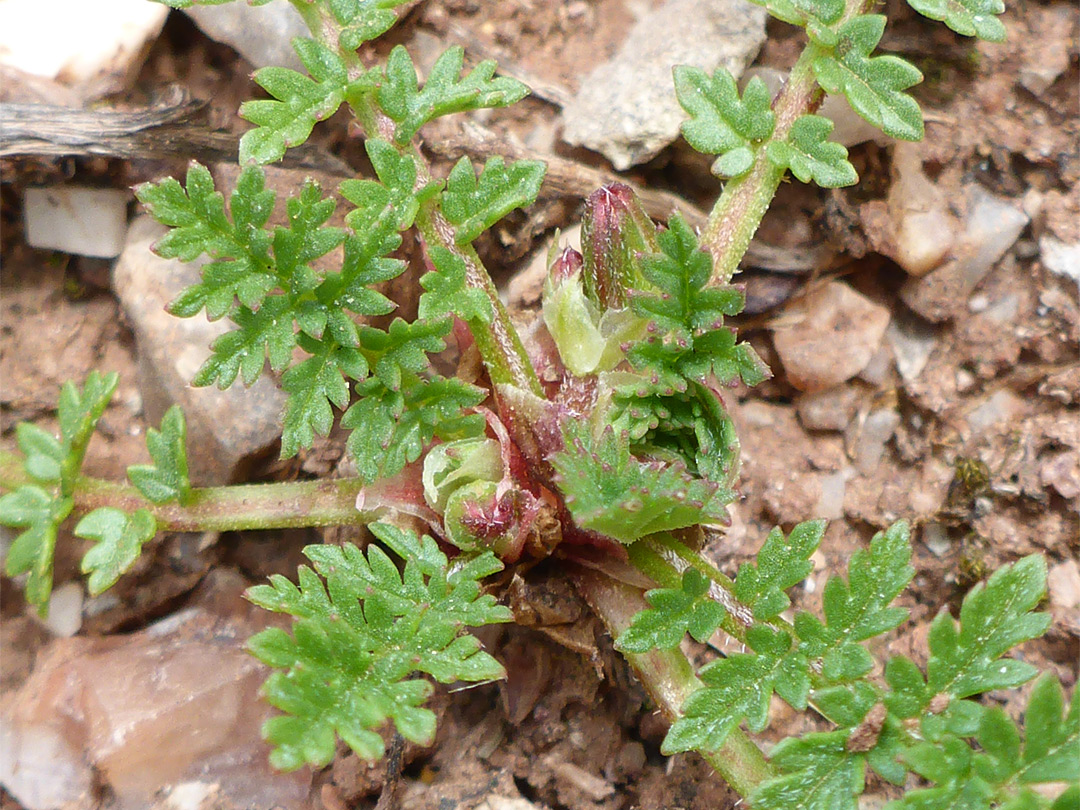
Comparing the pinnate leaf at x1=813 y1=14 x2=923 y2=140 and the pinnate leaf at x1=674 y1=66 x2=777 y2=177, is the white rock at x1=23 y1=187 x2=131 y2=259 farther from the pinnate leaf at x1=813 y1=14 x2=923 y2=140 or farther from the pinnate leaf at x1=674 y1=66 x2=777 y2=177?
the pinnate leaf at x1=813 y1=14 x2=923 y2=140

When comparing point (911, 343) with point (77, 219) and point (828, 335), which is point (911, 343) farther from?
point (77, 219)

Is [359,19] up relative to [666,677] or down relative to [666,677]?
up

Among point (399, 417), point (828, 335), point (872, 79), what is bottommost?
point (828, 335)

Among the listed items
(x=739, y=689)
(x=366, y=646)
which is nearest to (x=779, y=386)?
(x=739, y=689)

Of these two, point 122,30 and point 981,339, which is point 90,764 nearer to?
point 122,30

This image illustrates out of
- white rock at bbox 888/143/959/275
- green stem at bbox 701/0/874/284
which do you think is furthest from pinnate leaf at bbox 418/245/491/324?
white rock at bbox 888/143/959/275

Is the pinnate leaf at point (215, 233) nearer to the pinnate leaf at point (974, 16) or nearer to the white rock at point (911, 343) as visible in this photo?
the pinnate leaf at point (974, 16)

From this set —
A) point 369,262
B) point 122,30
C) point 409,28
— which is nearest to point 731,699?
point 369,262

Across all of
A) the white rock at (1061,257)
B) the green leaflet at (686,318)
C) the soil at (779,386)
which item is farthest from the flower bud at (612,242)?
the white rock at (1061,257)
